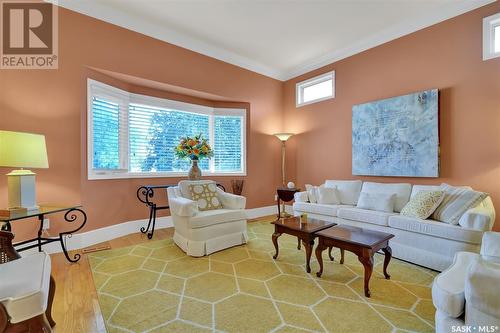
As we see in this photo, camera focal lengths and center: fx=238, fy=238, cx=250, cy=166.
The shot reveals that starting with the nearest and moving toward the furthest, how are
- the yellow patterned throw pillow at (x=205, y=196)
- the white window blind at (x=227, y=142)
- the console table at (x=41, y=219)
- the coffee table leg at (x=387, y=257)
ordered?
the console table at (x=41, y=219), the coffee table leg at (x=387, y=257), the yellow patterned throw pillow at (x=205, y=196), the white window blind at (x=227, y=142)

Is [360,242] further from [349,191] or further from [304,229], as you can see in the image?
[349,191]

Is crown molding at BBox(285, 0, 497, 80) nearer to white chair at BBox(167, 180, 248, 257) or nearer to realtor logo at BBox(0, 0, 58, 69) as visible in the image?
white chair at BBox(167, 180, 248, 257)

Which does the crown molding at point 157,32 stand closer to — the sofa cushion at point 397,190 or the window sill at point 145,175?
the window sill at point 145,175

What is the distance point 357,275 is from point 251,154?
10.4 feet

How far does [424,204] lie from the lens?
110 inches

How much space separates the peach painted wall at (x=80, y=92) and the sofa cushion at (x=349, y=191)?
2705 millimetres

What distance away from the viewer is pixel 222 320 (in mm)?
1730

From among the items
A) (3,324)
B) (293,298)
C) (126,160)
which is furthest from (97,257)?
(293,298)

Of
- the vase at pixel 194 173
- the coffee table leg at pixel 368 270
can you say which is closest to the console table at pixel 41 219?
the vase at pixel 194 173

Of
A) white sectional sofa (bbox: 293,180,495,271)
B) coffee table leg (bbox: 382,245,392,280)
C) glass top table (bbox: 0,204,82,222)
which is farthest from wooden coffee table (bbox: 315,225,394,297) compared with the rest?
glass top table (bbox: 0,204,82,222)

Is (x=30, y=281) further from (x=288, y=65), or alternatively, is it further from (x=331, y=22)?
(x=288, y=65)

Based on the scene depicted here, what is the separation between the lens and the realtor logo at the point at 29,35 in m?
2.71

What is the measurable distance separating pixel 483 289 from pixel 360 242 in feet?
3.52

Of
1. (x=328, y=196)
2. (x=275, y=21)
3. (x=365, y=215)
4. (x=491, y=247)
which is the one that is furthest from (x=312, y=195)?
(x=275, y=21)
